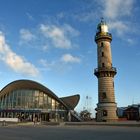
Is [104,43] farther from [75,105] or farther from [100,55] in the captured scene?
[75,105]

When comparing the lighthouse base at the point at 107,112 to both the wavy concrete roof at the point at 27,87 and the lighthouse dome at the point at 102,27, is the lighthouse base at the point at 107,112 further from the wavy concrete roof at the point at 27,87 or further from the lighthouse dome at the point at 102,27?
the wavy concrete roof at the point at 27,87

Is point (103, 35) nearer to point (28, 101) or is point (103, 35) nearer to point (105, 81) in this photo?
point (105, 81)

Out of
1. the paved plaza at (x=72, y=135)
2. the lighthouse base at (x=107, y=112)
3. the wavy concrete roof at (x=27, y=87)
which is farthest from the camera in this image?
the wavy concrete roof at (x=27, y=87)

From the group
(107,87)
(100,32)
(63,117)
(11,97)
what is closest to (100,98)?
(107,87)

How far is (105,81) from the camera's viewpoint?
45312 mm

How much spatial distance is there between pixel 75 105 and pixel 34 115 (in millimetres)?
12565

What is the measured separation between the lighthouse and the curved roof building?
23183mm

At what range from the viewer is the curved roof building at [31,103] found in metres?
66.8

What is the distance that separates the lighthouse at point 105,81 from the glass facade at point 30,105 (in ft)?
77.1

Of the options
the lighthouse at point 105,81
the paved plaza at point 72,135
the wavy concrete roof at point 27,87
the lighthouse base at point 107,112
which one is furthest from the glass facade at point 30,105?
the paved plaza at point 72,135

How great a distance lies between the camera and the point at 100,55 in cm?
4703

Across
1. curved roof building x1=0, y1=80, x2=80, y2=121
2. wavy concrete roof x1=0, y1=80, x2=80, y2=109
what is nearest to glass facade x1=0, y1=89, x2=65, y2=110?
curved roof building x1=0, y1=80, x2=80, y2=121

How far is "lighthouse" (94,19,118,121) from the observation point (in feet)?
147

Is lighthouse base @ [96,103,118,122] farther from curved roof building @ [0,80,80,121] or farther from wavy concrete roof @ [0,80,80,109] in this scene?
wavy concrete roof @ [0,80,80,109]
